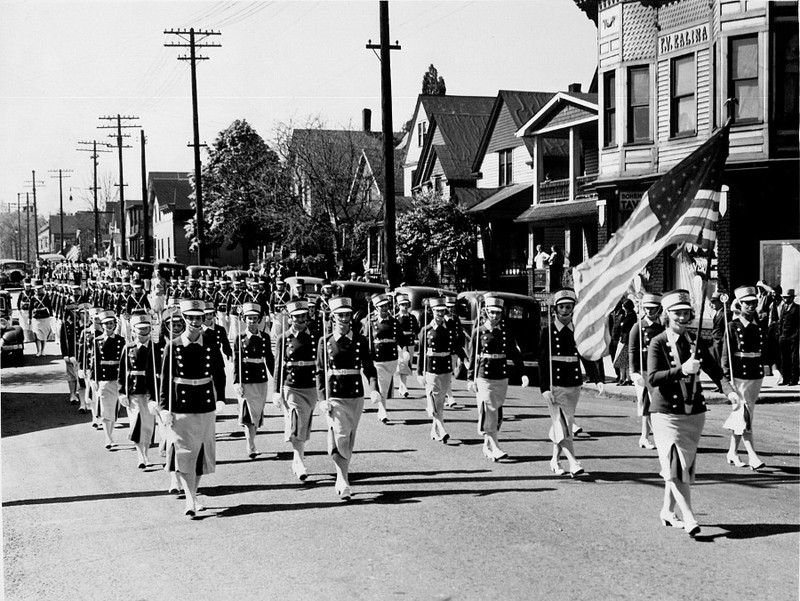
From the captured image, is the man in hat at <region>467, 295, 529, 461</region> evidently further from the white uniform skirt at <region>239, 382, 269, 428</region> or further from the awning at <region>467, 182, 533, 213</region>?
the awning at <region>467, 182, 533, 213</region>

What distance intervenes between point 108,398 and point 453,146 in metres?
Result: 36.9

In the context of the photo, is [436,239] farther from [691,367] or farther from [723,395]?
[691,367]

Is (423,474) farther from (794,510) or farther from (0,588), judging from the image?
(0,588)

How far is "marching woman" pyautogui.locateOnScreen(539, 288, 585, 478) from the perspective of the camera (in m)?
11.2

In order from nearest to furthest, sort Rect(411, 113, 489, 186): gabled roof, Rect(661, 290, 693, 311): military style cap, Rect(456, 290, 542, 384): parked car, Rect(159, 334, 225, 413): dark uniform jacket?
Rect(661, 290, 693, 311): military style cap → Rect(159, 334, 225, 413): dark uniform jacket → Rect(456, 290, 542, 384): parked car → Rect(411, 113, 489, 186): gabled roof

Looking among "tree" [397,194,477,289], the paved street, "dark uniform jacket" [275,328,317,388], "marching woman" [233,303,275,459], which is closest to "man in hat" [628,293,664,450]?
the paved street

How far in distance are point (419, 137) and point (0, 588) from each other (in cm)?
4829

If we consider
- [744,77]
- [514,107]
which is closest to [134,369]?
[744,77]

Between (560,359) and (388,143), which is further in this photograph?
(388,143)

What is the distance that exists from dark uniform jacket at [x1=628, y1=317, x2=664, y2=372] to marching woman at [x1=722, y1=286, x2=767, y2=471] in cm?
97

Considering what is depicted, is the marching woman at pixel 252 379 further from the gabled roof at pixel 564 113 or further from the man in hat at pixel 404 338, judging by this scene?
the gabled roof at pixel 564 113

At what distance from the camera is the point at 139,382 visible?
12.8 metres

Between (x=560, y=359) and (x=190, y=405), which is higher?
(x=560, y=359)

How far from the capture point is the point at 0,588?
7.15 meters
